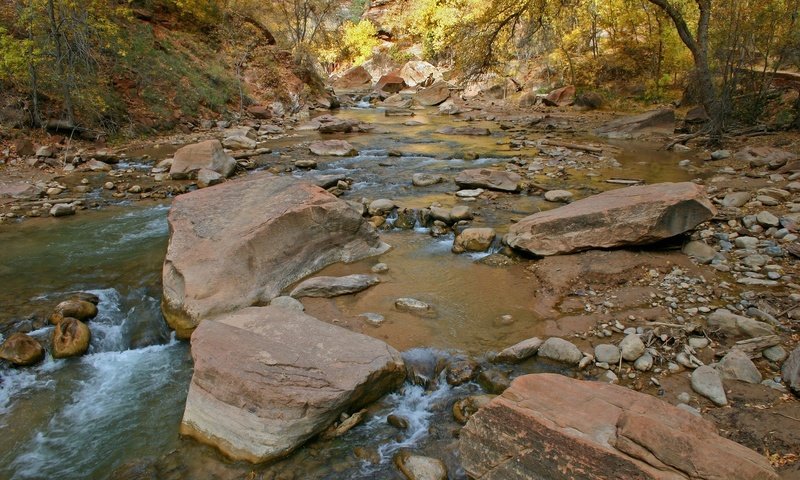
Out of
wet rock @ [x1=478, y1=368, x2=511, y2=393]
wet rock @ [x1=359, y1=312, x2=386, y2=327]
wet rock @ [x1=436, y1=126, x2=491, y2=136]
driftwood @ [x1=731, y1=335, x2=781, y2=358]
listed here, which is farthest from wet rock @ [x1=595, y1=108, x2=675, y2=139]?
wet rock @ [x1=478, y1=368, x2=511, y2=393]

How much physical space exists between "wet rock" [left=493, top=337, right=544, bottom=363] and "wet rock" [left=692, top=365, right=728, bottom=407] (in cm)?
123

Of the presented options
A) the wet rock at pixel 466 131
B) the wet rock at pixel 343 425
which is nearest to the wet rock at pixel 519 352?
the wet rock at pixel 343 425

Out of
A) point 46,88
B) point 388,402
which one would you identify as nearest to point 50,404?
point 388,402

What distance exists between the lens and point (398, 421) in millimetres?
3572

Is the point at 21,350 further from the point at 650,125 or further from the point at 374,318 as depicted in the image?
the point at 650,125

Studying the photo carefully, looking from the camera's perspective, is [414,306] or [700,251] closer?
[414,306]

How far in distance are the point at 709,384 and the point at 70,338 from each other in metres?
Result: 5.72

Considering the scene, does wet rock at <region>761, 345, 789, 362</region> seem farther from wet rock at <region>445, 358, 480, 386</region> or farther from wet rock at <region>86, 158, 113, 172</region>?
wet rock at <region>86, 158, 113, 172</region>

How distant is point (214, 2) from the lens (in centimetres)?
2139

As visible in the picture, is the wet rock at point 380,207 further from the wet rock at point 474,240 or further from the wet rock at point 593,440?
the wet rock at point 593,440

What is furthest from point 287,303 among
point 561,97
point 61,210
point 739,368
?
point 561,97

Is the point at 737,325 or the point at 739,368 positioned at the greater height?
the point at 737,325

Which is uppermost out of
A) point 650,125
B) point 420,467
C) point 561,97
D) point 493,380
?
point 561,97

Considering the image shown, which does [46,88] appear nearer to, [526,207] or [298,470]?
[526,207]
